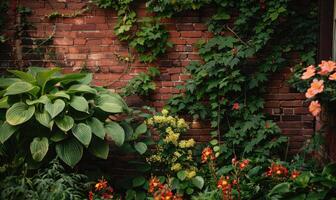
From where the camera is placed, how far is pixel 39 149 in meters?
3.31

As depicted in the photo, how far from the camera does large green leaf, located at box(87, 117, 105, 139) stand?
3424 millimetres

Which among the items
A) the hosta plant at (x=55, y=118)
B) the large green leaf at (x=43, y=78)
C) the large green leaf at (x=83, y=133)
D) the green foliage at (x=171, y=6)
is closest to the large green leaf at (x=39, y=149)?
the hosta plant at (x=55, y=118)

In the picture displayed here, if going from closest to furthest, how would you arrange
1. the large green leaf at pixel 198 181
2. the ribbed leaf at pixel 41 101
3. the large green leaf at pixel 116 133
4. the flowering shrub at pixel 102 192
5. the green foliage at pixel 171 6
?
1. the flowering shrub at pixel 102 192
2. the ribbed leaf at pixel 41 101
3. the large green leaf at pixel 116 133
4. the large green leaf at pixel 198 181
5. the green foliage at pixel 171 6

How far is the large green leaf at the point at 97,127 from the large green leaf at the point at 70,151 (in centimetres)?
18

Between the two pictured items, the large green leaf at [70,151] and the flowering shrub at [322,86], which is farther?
the large green leaf at [70,151]

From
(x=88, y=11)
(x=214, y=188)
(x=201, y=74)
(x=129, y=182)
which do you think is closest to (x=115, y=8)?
(x=88, y=11)

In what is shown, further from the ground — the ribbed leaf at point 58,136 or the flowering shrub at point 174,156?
the ribbed leaf at point 58,136

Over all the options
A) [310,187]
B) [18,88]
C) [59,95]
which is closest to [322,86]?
[310,187]

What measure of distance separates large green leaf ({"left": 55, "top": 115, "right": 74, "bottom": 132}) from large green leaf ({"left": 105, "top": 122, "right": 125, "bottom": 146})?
1.17 feet

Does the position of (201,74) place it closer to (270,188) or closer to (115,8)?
(115,8)

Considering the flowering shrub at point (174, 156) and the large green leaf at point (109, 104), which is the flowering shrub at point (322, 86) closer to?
the flowering shrub at point (174, 156)

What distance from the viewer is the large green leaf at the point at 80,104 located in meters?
3.39

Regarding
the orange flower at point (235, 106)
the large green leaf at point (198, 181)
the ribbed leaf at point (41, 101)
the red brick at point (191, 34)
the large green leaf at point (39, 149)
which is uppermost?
the red brick at point (191, 34)

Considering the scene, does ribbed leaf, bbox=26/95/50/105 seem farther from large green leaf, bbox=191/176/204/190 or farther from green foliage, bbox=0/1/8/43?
large green leaf, bbox=191/176/204/190
